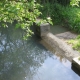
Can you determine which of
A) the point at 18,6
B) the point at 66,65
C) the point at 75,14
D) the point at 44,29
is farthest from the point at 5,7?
the point at 75,14

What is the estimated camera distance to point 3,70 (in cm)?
407

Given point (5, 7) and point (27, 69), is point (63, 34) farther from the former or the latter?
point (5, 7)

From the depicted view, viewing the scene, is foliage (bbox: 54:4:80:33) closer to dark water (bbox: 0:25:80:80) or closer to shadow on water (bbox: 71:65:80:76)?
dark water (bbox: 0:25:80:80)

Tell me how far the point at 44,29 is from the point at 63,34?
800mm

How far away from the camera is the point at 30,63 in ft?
14.1

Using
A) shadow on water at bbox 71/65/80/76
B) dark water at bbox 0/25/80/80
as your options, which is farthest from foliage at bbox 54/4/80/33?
shadow on water at bbox 71/65/80/76

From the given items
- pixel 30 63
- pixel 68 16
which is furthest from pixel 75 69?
pixel 68 16

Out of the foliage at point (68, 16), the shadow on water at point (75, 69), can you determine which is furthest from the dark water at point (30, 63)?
the foliage at point (68, 16)

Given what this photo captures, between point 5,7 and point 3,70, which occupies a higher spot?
point 5,7

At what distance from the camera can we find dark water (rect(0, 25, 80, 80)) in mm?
3785

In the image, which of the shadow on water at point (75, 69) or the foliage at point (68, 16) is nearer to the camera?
the shadow on water at point (75, 69)

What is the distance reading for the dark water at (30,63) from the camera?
3.79 m

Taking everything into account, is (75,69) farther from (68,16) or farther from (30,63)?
(68,16)

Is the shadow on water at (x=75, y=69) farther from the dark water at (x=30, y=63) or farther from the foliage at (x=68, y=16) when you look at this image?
the foliage at (x=68, y=16)
